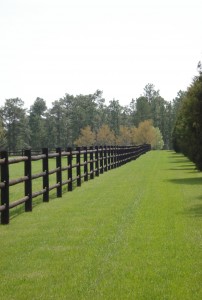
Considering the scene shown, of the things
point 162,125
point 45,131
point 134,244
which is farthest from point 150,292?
point 162,125

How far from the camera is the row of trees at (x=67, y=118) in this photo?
140000 mm

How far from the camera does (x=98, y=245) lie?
8.09m

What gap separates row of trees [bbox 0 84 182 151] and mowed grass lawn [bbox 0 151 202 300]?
126991 mm

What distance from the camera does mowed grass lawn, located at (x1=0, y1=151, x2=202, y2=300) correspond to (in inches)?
230

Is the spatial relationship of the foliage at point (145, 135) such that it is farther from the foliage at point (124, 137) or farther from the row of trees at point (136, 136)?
the foliage at point (124, 137)

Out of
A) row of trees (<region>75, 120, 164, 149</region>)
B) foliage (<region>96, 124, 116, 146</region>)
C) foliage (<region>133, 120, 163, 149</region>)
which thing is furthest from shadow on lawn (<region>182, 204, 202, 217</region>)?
foliage (<region>96, 124, 116, 146</region>)

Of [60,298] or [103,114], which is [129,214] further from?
[103,114]

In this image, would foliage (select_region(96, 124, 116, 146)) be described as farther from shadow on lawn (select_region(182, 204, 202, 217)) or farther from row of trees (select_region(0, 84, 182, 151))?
shadow on lawn (select_region(182, 204, 202, 217))

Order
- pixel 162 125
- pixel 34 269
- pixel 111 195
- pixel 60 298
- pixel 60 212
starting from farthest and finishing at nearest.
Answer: pixel 162 125, pixel 111 195, pixel 60 212, pixel 34 269, pixel 60 298

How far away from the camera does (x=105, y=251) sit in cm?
766

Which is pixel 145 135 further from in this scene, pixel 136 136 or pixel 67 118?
pixel 67 118

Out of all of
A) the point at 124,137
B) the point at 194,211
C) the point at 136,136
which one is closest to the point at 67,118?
the point at 124,137

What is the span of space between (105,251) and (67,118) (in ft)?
494

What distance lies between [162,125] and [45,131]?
36292 millimetres
